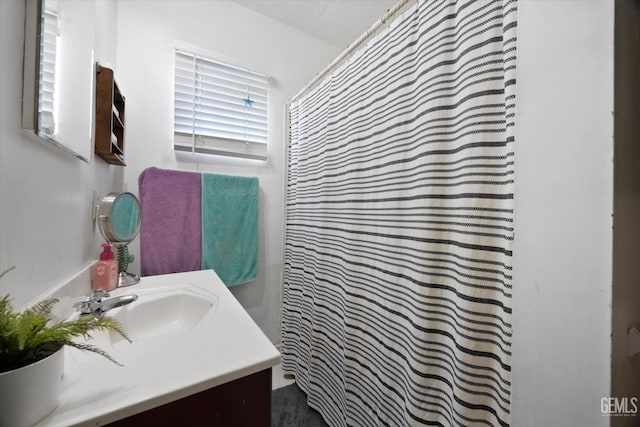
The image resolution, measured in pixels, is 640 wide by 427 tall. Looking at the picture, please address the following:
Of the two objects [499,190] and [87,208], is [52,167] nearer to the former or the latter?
[87,208]

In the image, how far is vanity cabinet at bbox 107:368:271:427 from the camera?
0.42 metres

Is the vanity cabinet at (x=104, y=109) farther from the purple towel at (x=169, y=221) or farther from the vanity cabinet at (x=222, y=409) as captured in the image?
the vanity cabinet at (x=222, y=409)

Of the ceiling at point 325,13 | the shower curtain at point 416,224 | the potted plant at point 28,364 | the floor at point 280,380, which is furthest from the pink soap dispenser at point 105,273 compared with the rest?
the ceiling at point 325,13

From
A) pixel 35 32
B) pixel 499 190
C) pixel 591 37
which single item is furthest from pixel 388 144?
pixel 35 32

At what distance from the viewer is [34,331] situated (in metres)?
0.33

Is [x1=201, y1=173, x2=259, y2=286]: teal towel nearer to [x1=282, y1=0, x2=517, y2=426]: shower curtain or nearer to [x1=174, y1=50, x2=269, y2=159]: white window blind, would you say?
[x1=174, y1=50, x2=269, y2=159]: white window blind

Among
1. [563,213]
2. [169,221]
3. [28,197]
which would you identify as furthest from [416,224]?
[169,221]

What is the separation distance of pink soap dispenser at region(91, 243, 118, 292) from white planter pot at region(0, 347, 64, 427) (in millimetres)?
634

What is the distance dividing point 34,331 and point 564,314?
0.84 metres

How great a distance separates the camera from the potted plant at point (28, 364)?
303 mm

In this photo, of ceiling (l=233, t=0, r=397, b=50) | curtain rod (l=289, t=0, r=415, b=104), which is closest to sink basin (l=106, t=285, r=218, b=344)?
curtain rod (l=289, t=0, r=415, b=104)

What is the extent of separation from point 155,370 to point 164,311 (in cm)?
54

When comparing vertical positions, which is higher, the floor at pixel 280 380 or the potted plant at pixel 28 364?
the potted plant at pixel 28 364

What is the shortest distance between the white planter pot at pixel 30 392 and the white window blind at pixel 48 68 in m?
0.46
